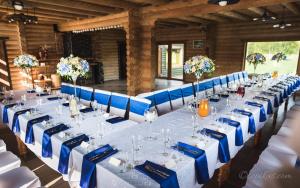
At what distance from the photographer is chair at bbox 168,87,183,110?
4.81m

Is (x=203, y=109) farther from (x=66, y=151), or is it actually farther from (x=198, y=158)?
(x=66, y=151)

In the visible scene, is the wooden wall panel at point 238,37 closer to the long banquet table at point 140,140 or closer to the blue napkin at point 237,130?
the long banquet table at point 140,140

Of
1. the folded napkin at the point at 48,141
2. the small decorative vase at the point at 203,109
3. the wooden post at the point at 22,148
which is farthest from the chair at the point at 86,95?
the small decorative vase at the point at 203,109

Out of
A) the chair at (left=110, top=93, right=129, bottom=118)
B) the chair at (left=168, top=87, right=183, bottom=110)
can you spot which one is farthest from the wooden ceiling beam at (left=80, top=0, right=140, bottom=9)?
the chair at (left=168, top=87, right=183, bottom=110)

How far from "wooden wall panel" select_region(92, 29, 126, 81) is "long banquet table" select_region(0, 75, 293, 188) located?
8.31 m

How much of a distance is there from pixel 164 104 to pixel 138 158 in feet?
8.93

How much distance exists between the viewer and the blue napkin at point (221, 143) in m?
2.32

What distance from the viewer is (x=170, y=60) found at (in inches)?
472

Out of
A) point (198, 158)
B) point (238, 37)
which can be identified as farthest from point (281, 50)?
point (198, 158)

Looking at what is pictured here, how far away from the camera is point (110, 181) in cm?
175

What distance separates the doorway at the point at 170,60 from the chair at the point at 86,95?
25.0ft

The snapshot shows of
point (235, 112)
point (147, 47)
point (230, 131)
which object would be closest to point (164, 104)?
point (235, 112)

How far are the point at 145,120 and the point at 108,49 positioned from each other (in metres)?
9.90

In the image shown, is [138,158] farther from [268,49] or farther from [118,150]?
[268,49]
